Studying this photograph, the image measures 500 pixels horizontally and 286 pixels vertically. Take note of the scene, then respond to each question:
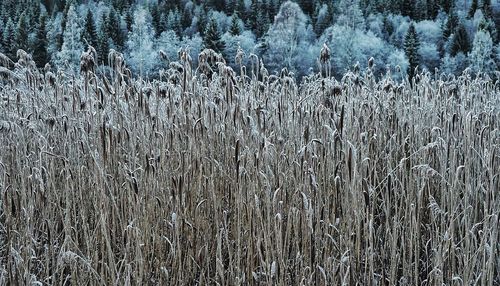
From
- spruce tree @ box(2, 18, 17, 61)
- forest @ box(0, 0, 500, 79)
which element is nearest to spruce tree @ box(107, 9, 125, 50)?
forest @ box(0, 0, 500, 79)

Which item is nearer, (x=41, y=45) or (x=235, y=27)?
(x=41, y=45)

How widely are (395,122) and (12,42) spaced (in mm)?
46782

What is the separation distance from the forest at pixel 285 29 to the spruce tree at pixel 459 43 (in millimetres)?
102

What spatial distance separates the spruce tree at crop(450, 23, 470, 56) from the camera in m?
51.6

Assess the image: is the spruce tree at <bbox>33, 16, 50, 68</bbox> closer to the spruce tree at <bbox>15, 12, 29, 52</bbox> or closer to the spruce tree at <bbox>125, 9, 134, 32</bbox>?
the spruce tree at <bbox>15, 12, 29, 52</bbox>

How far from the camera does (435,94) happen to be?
314 cm

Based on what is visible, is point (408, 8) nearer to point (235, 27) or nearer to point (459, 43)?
point (459, 43)

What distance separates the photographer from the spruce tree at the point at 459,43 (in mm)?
51616

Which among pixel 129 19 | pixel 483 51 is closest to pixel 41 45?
pixel 129 19

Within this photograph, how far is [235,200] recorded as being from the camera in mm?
1954

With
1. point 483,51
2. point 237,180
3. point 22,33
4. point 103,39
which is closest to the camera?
point 237,180

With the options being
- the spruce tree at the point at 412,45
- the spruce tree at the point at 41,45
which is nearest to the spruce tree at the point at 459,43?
the spruce tree at the point at 412,45

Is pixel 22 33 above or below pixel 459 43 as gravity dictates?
above

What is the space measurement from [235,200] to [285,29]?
48.9 metres
